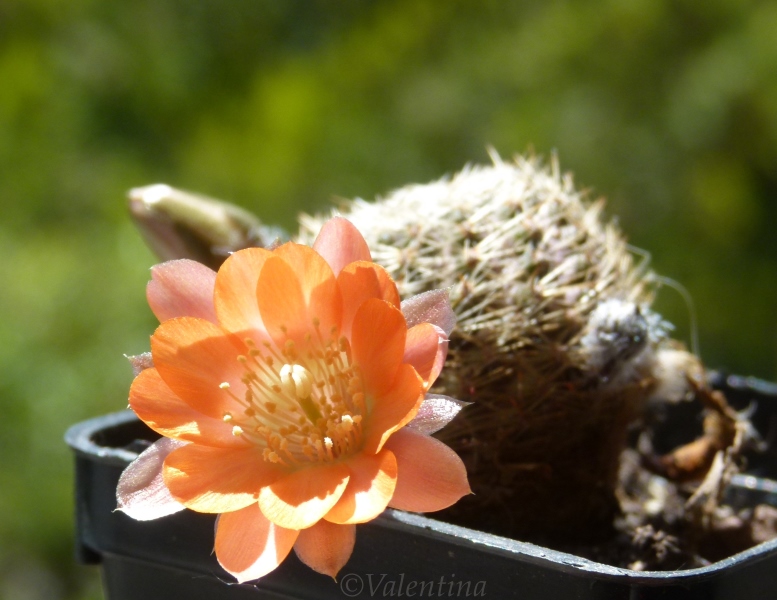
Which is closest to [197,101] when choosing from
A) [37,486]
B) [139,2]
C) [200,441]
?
[139,2]

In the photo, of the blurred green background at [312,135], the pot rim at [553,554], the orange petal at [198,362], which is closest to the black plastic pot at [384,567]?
the pot rim at [553,554]

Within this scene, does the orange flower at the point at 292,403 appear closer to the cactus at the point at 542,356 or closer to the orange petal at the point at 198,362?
the orange petal at the point at 198,362

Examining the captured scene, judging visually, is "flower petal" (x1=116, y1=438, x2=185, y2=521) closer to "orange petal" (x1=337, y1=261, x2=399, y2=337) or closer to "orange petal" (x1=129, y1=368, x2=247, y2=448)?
"orange petal" (x1=129, y1=368, x2=247, y2=448)

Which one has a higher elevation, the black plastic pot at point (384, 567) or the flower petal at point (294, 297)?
the flower petal at point (294, 297)

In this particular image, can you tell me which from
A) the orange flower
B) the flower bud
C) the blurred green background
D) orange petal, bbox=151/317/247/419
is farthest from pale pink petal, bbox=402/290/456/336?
the blurred green background

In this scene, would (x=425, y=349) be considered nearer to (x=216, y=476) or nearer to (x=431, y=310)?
(x=431, y=310)

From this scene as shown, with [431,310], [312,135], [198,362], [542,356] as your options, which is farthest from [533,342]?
[312,135]

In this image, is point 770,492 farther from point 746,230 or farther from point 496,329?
point 746,230
